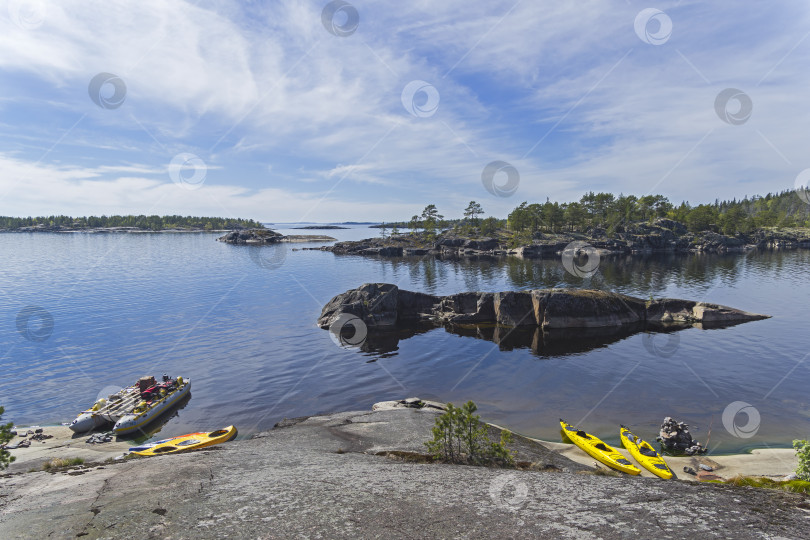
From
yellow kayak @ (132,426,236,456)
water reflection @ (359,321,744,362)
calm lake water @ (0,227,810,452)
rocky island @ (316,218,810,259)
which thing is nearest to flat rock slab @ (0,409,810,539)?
yellow kayak @ (132,426,236,456)

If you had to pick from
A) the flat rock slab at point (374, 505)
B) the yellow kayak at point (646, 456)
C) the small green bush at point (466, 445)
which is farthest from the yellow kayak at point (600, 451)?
the flat rock slab at point (374, 505)

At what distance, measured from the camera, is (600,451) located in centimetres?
2467

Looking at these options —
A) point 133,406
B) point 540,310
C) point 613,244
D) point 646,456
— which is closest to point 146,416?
point 133,406

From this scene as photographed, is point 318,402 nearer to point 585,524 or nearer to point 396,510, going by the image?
point 396,510

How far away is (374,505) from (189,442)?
22.6 m

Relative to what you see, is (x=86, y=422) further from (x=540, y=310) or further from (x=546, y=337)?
(x=540, y=310)

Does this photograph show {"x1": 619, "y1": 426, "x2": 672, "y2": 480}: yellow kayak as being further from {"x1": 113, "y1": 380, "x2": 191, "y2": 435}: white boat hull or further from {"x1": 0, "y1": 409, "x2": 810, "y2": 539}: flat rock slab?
{"x1": 113, "y1": 380, "x2": 191, "y2": 435}: white boat hull

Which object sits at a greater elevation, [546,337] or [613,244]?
[613,244]

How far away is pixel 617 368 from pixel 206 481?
4371 centimetres

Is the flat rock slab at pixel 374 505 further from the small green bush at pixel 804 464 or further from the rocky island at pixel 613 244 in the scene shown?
the rocky island at pixel 613 244

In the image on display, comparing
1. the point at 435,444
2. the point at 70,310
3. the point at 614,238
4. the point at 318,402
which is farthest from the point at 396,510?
the point at 614,238

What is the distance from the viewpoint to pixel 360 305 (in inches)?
2468

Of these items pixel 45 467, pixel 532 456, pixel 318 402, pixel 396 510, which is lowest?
pixel 318 402

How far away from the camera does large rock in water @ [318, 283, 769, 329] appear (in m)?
60.3
